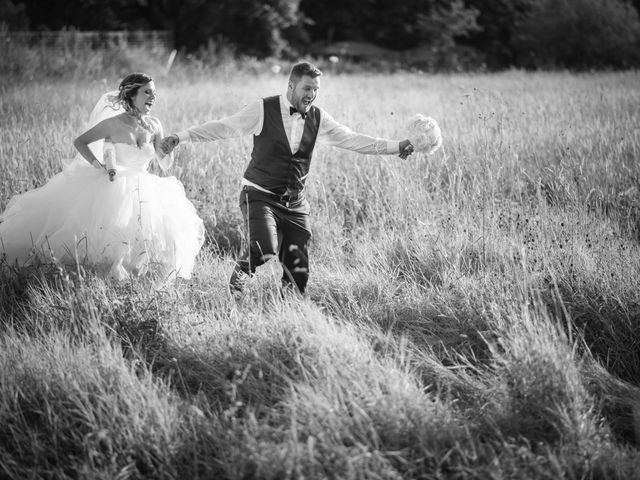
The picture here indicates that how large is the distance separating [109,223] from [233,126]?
3.47 feet

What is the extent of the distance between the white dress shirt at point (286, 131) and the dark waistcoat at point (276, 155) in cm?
3

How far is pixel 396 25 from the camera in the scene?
28.8 m

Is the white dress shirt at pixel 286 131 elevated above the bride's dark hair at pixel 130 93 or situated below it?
below

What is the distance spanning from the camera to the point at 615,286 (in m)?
3.86

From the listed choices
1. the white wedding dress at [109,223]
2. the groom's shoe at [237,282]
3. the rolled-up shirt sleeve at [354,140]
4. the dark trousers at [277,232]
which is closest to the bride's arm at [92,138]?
the white wedding dress at [109,223]

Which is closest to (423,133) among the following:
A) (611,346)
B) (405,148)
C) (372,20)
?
(405,148)

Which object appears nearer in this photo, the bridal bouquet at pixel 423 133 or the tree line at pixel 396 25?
the bridal bouquet at pixel 423 133

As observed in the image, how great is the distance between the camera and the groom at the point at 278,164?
3898mm

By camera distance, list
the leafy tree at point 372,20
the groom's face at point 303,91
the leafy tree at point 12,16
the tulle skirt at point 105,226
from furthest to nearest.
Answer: the leafy tree at point 372,20, the leafy tree at point 12,16, the tulle skirt at point 105,226, the groom's face at point 303,91

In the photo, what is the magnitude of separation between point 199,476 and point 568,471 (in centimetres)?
150

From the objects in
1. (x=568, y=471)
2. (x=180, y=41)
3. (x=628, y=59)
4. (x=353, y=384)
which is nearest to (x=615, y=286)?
(x=568, y=471)

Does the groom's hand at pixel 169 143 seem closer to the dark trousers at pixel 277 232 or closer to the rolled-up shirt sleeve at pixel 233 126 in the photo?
the rolled-up shirt sleeve at pixel 233 126

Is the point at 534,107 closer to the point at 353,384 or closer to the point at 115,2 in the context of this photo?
the point at 353,384

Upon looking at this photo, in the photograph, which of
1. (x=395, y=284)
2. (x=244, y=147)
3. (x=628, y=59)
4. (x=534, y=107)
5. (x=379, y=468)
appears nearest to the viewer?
(x=379, y=468)
